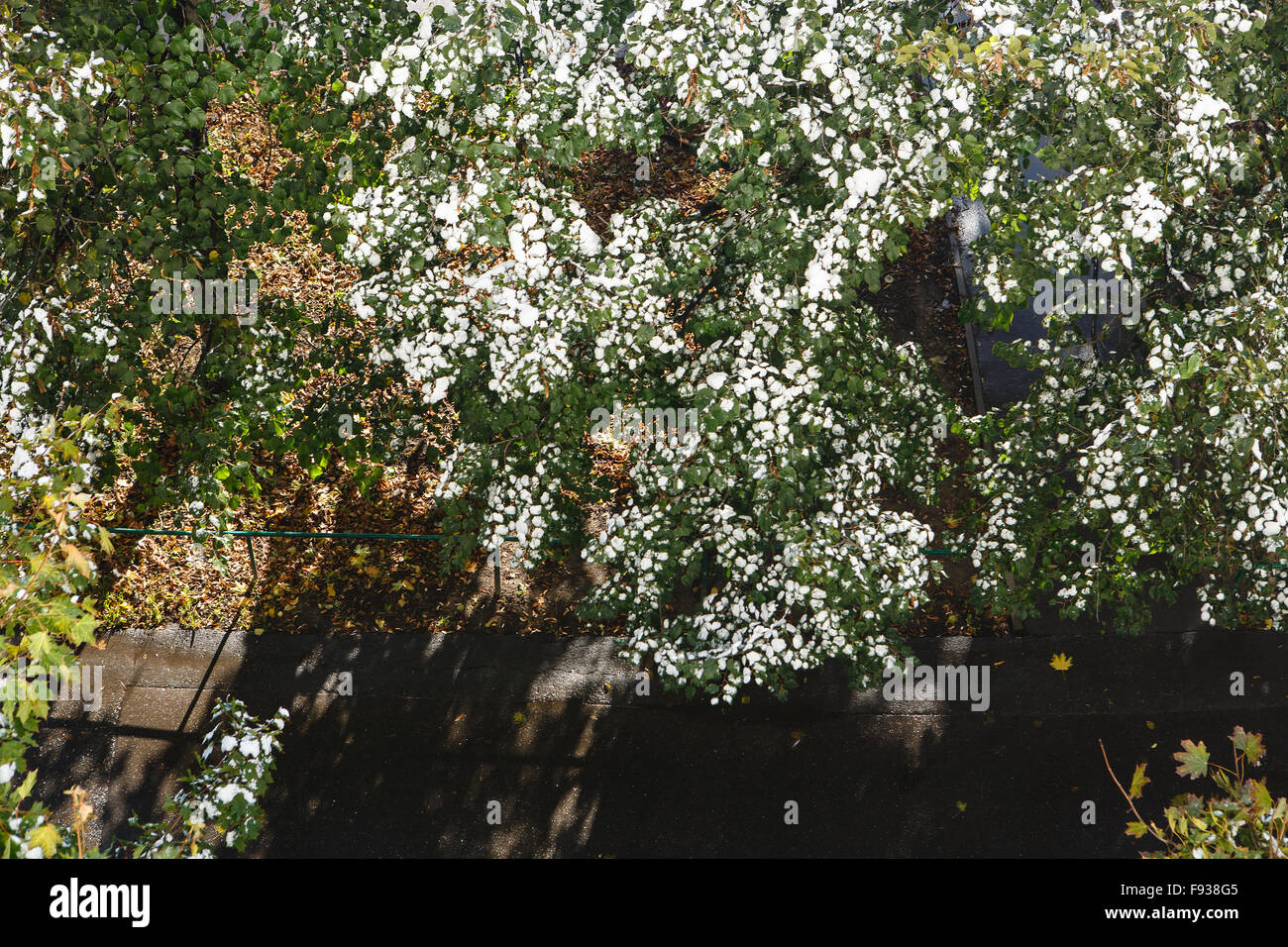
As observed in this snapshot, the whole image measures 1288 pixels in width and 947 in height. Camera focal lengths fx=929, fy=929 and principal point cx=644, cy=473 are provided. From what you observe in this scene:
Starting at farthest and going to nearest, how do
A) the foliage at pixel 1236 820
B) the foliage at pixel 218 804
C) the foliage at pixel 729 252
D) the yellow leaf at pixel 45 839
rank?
the foliage at pixel 729 252
the foliage at pixel 218 804
the foliage at pixel 1236 820
the yellow leaf at pixel 45 839

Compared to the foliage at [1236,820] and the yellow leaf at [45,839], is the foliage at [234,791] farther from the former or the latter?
the foliage at [1236,820]

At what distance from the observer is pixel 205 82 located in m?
5.37

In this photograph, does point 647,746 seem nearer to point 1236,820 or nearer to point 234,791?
point 234,791

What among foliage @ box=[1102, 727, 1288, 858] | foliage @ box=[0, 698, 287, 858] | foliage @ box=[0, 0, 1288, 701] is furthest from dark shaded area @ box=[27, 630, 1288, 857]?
foliage @ box=[1102, 727, 1288, 858]

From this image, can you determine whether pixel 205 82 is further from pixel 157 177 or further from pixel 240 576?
pixel 240 576

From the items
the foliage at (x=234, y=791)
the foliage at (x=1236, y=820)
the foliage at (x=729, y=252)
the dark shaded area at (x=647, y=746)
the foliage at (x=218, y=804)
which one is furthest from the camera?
the dark shaded area at (x=647, y=746)

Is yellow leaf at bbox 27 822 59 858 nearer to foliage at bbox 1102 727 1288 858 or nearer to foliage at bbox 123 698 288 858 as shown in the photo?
foliage at bbox 123 698 288 858

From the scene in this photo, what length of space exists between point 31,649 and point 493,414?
9.72 feet

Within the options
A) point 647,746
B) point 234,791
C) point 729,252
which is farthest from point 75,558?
point 647,746

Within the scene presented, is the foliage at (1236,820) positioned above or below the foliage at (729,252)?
below

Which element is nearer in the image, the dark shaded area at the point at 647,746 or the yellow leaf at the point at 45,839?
the yellow leaf at the point at 45,839

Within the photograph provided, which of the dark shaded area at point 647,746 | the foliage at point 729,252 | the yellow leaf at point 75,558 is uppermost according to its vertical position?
the foliage at point 729,252

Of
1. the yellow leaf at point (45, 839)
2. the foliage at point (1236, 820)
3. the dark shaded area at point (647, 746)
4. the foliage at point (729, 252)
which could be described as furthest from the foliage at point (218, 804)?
the foliage at point (1236, 820)

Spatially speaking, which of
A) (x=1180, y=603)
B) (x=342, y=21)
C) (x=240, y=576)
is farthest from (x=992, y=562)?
(x=240, y=576)
